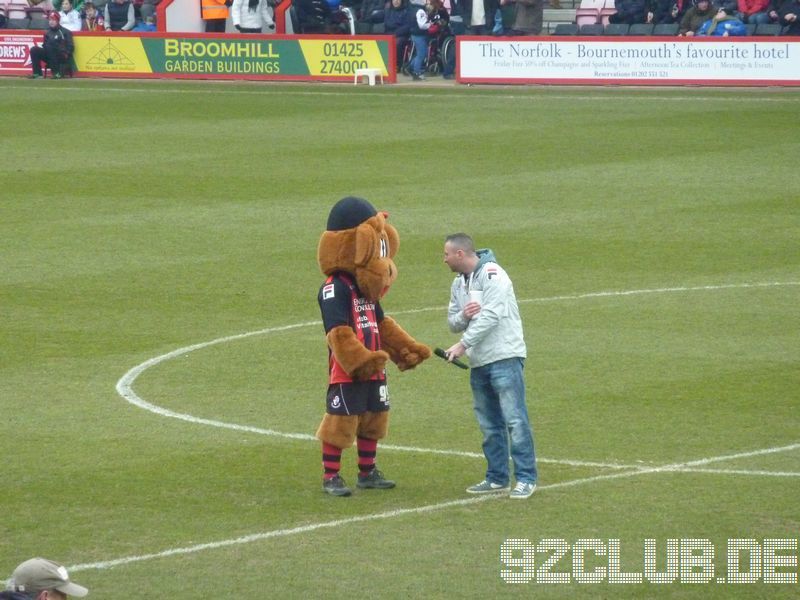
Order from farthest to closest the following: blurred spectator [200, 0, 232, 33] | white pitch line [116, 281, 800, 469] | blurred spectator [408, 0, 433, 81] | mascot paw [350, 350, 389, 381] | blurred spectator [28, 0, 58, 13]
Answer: blurred spectator [28, 0, 58, 13]
blurred spectator [200, 0, 232, 33]
blurred spectator [408, 0, 433, 81]
white pitch line [116, 281, 800, 469]
mascot paw [350, 350, 389, 381]

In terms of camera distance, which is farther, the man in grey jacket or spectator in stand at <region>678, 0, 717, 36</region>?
spectator in stand at <region>678, 0, 717, 36</region>

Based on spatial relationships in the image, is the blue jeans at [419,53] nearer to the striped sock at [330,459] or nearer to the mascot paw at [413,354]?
the mascot paw at [413,354]

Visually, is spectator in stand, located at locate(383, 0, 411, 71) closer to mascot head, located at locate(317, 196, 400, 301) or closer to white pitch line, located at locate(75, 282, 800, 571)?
white pitch line, located at locate(75, 282, 800, 571)

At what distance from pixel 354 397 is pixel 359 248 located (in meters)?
0.97

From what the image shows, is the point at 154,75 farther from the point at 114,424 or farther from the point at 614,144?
the point at 114,424

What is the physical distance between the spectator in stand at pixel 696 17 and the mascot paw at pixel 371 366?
93.5 feet

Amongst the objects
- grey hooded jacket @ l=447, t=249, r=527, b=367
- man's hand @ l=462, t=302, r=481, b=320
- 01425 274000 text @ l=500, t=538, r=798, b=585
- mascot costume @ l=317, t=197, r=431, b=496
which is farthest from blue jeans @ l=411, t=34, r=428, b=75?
01425 274000 text @ l=500, t=538, r=798, b=585

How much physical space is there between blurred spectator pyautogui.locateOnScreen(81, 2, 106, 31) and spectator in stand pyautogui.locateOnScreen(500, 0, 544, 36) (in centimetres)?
1327

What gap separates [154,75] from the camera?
4103cm

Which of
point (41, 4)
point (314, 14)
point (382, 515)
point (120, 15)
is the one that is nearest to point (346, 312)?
point (382, 515)

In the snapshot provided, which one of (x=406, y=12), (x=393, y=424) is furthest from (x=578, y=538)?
(x=406, y=12)

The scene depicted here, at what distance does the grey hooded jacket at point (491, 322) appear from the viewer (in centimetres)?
1017

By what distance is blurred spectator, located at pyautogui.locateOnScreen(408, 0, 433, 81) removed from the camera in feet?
128

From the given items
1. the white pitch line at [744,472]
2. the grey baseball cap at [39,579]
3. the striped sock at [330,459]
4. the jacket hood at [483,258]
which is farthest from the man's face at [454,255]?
the grey baseball cap at [39,579]
